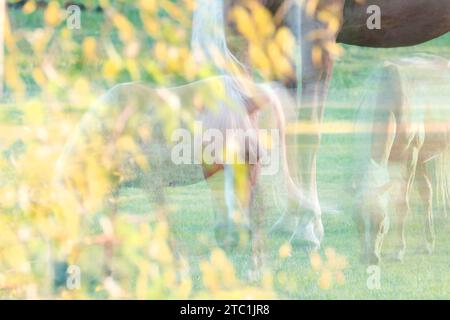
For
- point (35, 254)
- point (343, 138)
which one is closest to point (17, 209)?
point (35, 254)

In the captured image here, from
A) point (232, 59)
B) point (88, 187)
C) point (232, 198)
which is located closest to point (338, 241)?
point (232, 198)

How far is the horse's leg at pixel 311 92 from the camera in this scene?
4453 mm

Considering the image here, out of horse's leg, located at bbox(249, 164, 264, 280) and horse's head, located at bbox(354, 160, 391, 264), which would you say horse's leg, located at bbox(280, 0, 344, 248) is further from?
horse's leg, located at bbox(249, 164, 264, 280)

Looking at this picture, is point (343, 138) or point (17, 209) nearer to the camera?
point (17, 209)

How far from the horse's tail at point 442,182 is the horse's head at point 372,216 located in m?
0.30

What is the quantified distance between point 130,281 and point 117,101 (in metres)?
0.63

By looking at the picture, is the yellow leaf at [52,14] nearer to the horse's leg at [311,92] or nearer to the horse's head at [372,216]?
the horse's leg at [311,92]

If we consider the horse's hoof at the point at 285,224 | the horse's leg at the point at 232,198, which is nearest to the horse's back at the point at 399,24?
the horse's hoof at the point at 285,224

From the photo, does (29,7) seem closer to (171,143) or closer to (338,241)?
(171,143)

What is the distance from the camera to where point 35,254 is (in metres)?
3.91

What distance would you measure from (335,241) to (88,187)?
1.11 m

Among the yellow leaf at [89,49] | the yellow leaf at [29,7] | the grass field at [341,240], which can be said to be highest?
the yellow leaf at [29,7]

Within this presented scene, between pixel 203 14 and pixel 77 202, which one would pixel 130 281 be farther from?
pixel 203 14

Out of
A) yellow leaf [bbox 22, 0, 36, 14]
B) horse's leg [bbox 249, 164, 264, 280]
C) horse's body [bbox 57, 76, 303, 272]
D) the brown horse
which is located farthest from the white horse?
yellow leaf [bbox 22, 0, 36, 14]
